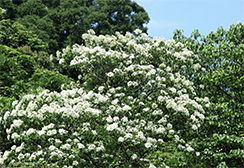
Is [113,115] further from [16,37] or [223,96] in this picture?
[16,37]

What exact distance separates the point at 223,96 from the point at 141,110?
9.44 ft

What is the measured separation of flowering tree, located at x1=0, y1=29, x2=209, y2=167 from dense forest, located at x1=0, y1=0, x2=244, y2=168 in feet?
0.09

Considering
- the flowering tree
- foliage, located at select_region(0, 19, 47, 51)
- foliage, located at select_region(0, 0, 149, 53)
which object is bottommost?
the flowering tree

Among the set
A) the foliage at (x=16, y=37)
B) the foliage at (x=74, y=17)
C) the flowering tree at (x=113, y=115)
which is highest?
the foliage at (x=74, y=17)

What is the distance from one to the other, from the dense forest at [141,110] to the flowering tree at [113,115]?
3 centimetres

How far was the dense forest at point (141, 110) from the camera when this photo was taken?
7.43 meters

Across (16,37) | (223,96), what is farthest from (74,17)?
(223,96)

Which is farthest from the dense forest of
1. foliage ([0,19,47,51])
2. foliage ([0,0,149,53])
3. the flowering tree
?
foliage ([0,0,149,53])

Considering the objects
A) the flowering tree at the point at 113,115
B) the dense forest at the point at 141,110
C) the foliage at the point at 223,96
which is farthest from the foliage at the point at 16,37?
the foliage at the point at 223,96

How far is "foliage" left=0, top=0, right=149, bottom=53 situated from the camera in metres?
24.7

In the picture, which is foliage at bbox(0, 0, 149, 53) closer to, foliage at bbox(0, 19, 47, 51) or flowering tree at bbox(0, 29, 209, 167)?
foliage at bbox(0, 19, 47, 51)

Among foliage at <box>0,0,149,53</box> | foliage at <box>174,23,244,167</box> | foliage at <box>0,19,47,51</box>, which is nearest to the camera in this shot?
foliage at <box>174,23,244,167</box>

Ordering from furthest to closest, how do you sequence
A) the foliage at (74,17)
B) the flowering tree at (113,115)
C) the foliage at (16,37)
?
the foliage at (74,17) → the foliage at (16,37) → the flowering tree at (113,115)

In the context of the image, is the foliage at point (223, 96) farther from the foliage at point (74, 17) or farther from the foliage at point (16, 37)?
the foliage at point (74, 17)
